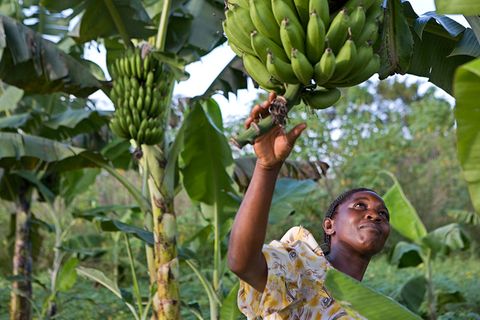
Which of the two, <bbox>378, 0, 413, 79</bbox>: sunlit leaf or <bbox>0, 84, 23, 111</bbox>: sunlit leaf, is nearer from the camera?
<bbox>378, 0, 413, 79</bbox>: sunlit leaf

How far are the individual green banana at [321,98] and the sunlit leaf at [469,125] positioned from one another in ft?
1.16

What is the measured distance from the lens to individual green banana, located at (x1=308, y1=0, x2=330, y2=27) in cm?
155

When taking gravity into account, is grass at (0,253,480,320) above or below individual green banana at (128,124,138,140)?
below

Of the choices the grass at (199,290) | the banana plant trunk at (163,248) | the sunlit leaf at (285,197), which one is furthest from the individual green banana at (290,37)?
the grass at (199,290)

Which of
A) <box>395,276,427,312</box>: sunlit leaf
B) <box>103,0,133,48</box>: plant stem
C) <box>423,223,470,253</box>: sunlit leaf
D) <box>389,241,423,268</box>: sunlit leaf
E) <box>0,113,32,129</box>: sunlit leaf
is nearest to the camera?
<box>103,0,133,48</box>: plant stem

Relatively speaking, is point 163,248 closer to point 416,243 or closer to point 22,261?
point 22,261

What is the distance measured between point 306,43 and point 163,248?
260 cm

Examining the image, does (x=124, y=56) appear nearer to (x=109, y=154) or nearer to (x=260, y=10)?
(x=109, y=154)

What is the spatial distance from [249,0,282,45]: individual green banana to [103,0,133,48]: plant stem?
2.80 meters

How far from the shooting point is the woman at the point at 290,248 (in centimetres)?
162

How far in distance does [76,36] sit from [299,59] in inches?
134

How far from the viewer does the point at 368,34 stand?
1.69 metres

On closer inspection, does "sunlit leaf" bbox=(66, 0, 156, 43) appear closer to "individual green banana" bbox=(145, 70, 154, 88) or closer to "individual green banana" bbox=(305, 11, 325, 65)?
"individual green banana" bbox=(145, 70, 154, 88)

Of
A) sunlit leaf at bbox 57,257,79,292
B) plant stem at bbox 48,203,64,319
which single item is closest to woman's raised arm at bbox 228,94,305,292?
sunlit leaf at bbox 57,257,79,292
